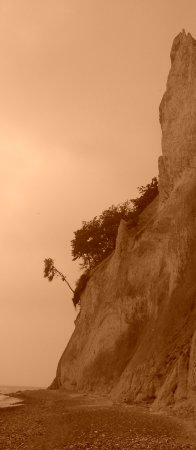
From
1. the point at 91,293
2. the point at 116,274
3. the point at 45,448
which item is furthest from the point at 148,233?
the point at 45,448

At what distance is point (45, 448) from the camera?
737 inches

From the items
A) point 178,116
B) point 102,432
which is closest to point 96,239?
point 178,116

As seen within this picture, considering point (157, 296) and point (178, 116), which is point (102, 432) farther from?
point (178, 116)

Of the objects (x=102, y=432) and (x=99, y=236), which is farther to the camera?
(x=99, y=236)

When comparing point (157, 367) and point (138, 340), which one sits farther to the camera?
point (138, 340)

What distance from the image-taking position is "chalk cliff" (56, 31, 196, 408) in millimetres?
29797

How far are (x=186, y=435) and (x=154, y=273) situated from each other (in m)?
21.8

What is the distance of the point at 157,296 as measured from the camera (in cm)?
3709

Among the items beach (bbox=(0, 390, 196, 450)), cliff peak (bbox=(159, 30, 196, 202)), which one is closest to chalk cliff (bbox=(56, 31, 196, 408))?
cliff peak (bbox=(159, 30, 196, 202))

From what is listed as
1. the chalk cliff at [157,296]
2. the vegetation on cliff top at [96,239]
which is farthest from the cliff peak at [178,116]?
the vegetation on cliff top at [96,239]

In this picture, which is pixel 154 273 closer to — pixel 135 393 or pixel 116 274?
pixel 116 274

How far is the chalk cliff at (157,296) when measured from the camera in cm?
2980

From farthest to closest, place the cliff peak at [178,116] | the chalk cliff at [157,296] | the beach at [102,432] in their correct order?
the cliff peak at [178,116] → the chalk cliff at [157,296] → the beach at [102,432]

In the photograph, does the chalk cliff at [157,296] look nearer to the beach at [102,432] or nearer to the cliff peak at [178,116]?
the cliff peak at [178,116]
